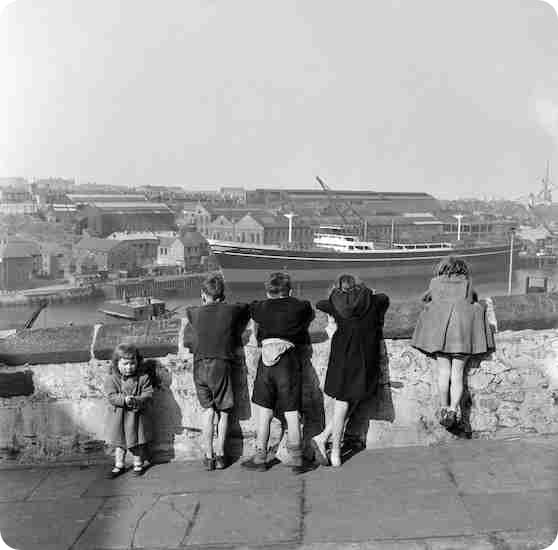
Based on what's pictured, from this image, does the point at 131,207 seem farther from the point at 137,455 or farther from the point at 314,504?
the point at 314,504

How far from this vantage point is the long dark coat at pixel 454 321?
246 centimetres

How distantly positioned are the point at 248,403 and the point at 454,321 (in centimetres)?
88

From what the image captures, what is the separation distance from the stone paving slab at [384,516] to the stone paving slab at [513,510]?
4 centimetres

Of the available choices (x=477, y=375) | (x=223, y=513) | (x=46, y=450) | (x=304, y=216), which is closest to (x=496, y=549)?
(x=223, y=513)

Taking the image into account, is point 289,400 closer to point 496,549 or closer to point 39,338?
point 496,549

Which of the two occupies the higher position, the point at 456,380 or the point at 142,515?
the point at 456,380

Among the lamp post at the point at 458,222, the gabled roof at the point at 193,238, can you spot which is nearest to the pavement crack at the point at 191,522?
the lamp post at the point at 458,222

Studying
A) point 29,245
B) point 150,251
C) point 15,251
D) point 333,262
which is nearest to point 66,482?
point 333,262

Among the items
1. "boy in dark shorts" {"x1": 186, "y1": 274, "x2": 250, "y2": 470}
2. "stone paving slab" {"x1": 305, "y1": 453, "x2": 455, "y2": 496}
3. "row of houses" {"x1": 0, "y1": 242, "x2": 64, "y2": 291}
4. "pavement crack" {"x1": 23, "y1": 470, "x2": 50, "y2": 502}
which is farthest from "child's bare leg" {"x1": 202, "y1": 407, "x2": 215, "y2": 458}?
"row of houses" {"x1": 0, "y1": 242, "x2": 64, "y2": 291}

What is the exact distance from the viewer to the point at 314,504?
2029 mm

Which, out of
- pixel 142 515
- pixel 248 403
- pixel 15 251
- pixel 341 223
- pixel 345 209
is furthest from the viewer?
pixel 15 251

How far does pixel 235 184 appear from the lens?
11742mm

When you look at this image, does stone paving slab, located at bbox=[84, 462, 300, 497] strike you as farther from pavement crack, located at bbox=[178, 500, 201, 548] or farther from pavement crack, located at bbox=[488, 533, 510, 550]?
pavement crack, located at bbox=[488, 533, 510, 550]

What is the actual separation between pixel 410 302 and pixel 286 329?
0.59 meters
